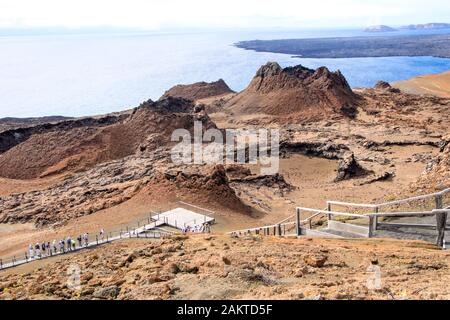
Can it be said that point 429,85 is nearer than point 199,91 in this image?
Yes

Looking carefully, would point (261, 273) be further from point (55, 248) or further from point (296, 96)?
point (296, 96)

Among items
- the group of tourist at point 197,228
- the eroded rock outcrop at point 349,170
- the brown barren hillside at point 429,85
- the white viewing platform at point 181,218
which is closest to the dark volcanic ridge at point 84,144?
the eroded rock outcrop at point 349,170

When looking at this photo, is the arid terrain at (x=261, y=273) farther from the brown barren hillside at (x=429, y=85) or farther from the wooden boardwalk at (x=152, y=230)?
the brown barren hillside at (x=429, y=85)

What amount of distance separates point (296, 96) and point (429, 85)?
28407mm

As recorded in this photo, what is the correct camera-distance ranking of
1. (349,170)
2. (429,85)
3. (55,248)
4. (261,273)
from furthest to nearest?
(429,85) < (349,170) < (55,248) < (261,273)

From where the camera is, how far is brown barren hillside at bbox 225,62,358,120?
52406 millimetres

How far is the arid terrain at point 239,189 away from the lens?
735 cm

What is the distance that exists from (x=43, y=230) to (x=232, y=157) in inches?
596

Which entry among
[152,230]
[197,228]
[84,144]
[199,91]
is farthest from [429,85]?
[152,230]

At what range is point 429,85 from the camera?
72.4 meters

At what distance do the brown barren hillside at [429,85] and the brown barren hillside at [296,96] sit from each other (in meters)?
17.6

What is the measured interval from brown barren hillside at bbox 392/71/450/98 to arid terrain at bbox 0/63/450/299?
872 cm

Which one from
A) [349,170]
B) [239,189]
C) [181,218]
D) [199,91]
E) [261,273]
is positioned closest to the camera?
[261,273]
